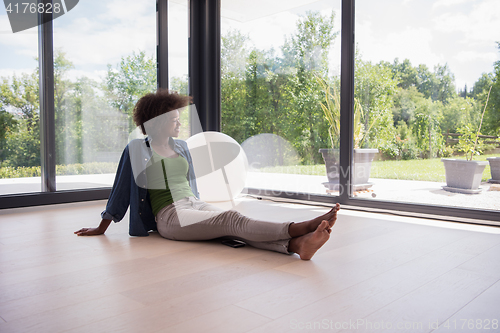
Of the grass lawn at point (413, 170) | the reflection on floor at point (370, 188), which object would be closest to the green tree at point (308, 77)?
the reflection on floor at point (370, 188)

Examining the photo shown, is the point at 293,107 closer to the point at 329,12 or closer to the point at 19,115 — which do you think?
the point at 329,12

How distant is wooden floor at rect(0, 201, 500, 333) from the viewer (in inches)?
50.6

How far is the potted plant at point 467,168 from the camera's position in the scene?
3086 millimetres

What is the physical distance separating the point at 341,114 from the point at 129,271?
8.40ft

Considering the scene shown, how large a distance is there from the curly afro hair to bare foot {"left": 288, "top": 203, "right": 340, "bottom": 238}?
1.13m

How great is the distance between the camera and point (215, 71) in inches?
191

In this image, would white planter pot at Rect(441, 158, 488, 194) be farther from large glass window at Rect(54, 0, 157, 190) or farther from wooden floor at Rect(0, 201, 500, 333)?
large glass window at Rect(54, 0, 157, 190)

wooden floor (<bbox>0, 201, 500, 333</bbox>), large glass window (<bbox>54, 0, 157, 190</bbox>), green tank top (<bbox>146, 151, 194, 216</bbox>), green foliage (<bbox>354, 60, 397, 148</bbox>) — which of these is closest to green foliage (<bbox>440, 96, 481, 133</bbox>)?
green foliage (<bbox>354, 60, 397, 148</bbox>)

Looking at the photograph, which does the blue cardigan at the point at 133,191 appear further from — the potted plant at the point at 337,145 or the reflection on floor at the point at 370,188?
the potted plant at the point at 337,145

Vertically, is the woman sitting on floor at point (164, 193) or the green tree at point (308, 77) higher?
the green tree at point (308, 77)

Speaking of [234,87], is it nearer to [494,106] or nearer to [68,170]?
[68,170]

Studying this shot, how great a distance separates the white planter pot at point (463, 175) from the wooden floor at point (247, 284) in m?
0.54

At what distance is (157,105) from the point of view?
98.7 inches

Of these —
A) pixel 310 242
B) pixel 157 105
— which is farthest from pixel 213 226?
pixel 157 105
